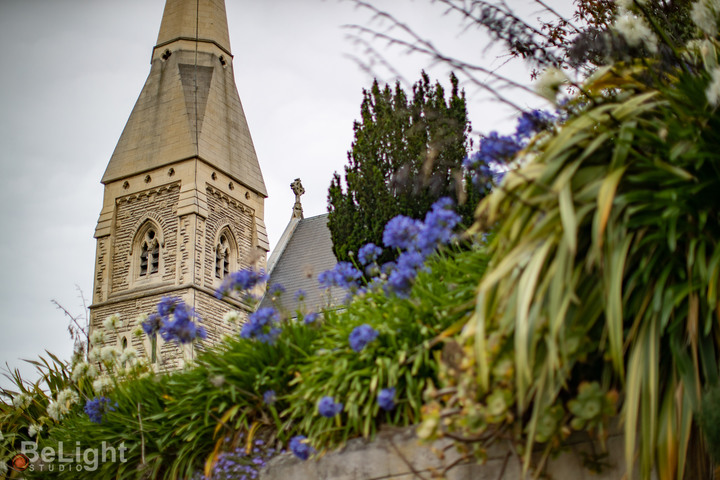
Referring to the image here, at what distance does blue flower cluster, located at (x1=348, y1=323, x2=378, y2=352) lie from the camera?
365cm

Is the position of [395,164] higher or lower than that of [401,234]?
higher

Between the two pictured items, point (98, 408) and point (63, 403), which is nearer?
point (98, 408)

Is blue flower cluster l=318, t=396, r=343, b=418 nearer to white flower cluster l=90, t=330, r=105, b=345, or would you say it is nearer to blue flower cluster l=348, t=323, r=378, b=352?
blue flower cluster l=348, t=323, r=378, b=352

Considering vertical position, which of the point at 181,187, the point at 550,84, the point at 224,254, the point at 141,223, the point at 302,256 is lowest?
the point at 550,84

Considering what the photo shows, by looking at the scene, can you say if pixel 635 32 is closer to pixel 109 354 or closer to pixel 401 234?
pixel 401 234

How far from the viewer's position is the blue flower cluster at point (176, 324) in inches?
182

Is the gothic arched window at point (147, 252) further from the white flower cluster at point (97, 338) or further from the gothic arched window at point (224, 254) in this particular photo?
the white flower cluster at point (97, 338)

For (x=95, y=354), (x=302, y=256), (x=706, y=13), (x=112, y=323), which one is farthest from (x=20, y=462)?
(x=302, y=256)

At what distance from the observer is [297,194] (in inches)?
1041

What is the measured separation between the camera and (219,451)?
4.39m

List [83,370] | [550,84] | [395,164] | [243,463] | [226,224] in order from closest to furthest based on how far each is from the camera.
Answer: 1. [550,84]
2. [243,463]
3. [83,370]
4. [395,164]
5. [226,224]

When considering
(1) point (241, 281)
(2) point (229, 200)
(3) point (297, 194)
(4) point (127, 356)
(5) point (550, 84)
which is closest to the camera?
(5) point (550, 84)

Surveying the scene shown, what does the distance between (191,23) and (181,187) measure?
27.7 feet

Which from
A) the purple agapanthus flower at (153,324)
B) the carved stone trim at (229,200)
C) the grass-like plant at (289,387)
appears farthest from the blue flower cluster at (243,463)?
the carved stone trim at (229,200)
